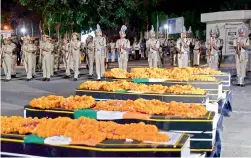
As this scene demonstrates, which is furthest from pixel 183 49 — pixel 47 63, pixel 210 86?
pixel 210 86

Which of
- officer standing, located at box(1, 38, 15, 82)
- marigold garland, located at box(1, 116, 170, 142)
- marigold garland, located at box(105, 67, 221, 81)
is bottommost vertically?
marigold garland, located at box(1, 116, 170, 142)

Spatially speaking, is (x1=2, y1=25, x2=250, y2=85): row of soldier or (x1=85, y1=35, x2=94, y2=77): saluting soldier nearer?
(x1=2, y1=25, x2=250, y2=85): row of soldier

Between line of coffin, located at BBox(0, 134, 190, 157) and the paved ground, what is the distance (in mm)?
2540

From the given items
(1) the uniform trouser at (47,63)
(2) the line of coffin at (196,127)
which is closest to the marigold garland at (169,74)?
(2) the line of coffin at (196,127)

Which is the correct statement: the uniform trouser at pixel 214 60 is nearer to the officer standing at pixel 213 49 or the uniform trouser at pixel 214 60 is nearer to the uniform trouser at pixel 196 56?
the officer standing at pixel 213 49

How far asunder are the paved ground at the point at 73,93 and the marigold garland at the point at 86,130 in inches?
95.2

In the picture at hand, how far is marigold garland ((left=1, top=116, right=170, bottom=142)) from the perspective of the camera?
4819 millimetres

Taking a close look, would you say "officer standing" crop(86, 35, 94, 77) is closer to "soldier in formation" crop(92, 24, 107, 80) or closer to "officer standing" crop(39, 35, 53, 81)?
"soldier in formation" crop(92, 24, 107, 80)

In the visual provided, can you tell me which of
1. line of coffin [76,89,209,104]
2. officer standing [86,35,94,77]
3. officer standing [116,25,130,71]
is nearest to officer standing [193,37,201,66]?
officer standing [86,35,94,77]

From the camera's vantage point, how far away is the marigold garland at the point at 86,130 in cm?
482

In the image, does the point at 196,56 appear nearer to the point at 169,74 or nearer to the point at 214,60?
the point at 214,60

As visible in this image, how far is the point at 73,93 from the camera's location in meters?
13.3

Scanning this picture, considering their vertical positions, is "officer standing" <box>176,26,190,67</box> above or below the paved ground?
above

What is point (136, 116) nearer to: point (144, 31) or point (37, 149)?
point (37, 149)
